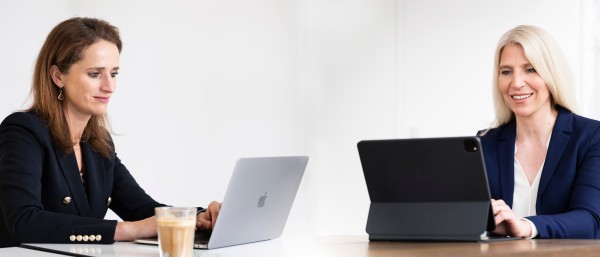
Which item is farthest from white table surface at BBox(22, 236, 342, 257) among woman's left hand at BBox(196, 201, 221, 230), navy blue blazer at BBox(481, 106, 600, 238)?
navy blue blazer at BBox(481, 106, 600, 238)

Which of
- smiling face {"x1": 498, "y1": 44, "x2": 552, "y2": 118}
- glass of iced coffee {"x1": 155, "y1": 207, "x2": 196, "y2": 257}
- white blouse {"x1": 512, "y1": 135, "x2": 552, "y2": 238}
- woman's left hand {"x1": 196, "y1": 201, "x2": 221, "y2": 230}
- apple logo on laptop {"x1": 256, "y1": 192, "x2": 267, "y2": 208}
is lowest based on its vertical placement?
white blouse {"x1": 512, "y1": 135, "x2": 552, "y2": 238}

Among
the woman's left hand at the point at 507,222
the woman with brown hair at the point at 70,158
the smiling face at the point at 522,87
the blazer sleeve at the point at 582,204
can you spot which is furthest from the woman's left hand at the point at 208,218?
the smiling face at the point at 522,87

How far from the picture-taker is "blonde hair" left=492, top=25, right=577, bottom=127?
2.97 m

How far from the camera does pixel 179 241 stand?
191 cm

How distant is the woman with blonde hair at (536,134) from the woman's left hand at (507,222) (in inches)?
19.3

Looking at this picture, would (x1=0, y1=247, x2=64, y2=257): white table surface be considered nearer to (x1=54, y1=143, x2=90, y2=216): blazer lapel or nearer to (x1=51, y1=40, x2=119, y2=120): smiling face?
(x1=54, y1=143, x2=90, y2=216): blazer lapel

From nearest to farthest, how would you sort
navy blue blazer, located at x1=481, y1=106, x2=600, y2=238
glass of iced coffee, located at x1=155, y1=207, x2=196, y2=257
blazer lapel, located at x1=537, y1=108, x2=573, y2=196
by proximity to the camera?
glass of iced coffee, located at x1=155, y1=207, x2=196, y2=257, navy blue blazer, located at x1=481, y1=106, x2=600, y2=238, blazer lapel, located at x1=537, y1=108, x2=573, y2=196

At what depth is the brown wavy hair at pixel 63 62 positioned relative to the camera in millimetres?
2711

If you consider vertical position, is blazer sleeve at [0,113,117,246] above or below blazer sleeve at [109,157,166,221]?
above

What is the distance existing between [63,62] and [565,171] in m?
1.72

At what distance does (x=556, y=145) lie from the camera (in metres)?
2.92

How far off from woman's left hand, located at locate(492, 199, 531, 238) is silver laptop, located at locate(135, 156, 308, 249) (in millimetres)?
576

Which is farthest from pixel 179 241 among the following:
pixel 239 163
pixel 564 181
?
pixel 564 181

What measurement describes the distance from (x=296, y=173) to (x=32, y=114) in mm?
869
